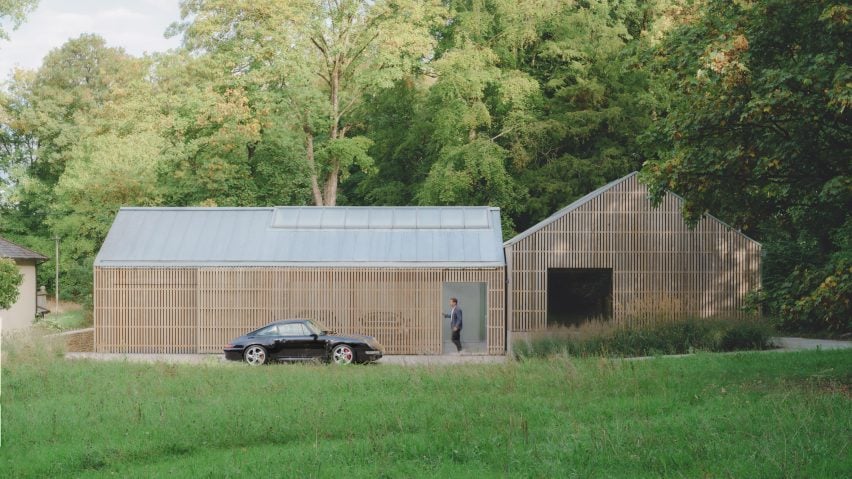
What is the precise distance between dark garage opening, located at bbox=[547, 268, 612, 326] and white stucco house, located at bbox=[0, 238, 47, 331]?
67.6ft

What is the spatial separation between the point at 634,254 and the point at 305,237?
9.49 meters

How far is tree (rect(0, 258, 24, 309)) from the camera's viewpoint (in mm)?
24609

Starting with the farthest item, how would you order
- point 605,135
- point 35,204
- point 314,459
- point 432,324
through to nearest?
point 35,204, point 605,135, point 432,324, point 314,459

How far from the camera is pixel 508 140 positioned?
3422 cm

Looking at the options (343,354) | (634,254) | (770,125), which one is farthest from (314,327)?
(770,125)

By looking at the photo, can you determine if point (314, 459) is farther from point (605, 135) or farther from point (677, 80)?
point (605, 135)

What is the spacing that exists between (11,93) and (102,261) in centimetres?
2971

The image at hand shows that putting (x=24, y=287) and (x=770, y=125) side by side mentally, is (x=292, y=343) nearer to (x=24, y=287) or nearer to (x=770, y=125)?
(x=770, y=125)

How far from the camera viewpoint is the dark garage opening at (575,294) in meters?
35.6

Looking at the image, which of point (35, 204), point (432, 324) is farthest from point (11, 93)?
point (432, 324)

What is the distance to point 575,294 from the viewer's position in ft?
123

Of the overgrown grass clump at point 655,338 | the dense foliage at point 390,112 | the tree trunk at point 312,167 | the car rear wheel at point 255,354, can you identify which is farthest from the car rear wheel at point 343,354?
the tree trunk at point 312,167

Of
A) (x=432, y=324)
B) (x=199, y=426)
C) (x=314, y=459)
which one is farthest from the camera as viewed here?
(x=432, y=324)

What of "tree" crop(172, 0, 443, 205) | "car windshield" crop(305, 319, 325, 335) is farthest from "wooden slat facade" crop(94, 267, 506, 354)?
"tree" crop(172, 0, 443, 205)
